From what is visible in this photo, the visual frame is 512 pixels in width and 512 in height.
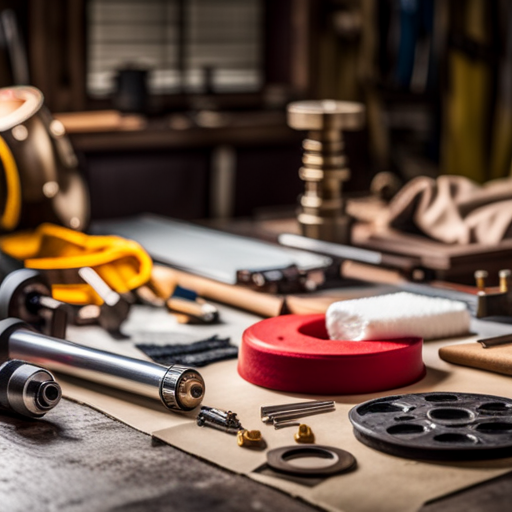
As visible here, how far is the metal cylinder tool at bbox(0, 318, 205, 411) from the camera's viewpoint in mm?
1301

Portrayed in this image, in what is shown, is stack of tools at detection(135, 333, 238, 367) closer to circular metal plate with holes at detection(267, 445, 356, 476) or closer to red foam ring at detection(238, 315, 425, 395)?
red foam ring at detection(238, 315, 425, 395)

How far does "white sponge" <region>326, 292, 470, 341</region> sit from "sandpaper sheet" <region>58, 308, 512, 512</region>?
0.03 metres

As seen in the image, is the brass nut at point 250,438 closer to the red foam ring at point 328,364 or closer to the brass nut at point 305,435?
the brass nut at point 305,435

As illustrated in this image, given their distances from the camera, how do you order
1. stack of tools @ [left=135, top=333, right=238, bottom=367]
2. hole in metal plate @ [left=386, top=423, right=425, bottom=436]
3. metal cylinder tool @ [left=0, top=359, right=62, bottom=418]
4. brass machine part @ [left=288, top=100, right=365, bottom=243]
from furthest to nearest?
brass machine part @ [left=288, top=100, right=365, bottom=243]
stack of tools @ [left=135, top=333, right=238, bottom=367]
metal cylinder tool @ [left=0, top=359, right=62, bottom=418]
hole in metal plate @ [left=386, top=423, right=425, bottom=436]

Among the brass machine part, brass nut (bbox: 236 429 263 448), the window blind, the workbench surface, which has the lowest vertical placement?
the workbench surface

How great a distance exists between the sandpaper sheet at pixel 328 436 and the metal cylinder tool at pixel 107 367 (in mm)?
22

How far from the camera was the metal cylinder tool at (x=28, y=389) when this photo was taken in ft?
4.18

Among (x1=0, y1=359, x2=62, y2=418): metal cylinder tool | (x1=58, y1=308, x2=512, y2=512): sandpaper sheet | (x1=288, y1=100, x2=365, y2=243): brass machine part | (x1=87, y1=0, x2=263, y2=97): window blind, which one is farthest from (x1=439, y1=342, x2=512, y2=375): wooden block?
(x1=87, y1=0, x2=263, y2=97): window blind

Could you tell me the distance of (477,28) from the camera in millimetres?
4453

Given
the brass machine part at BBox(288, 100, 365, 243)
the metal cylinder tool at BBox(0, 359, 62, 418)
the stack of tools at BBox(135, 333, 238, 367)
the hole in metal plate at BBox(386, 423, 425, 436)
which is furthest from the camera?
the brass machine part at BBox(288, 100, 365, 243)

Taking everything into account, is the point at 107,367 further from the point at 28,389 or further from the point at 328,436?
the point at 328,436

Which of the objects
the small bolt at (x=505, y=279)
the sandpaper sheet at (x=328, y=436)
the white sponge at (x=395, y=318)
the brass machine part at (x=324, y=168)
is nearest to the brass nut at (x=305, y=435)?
the sandpaper sheet at (x=328, y=436)

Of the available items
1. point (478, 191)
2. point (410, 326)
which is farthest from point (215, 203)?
point (410, 326)

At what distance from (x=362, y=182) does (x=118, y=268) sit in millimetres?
3507
